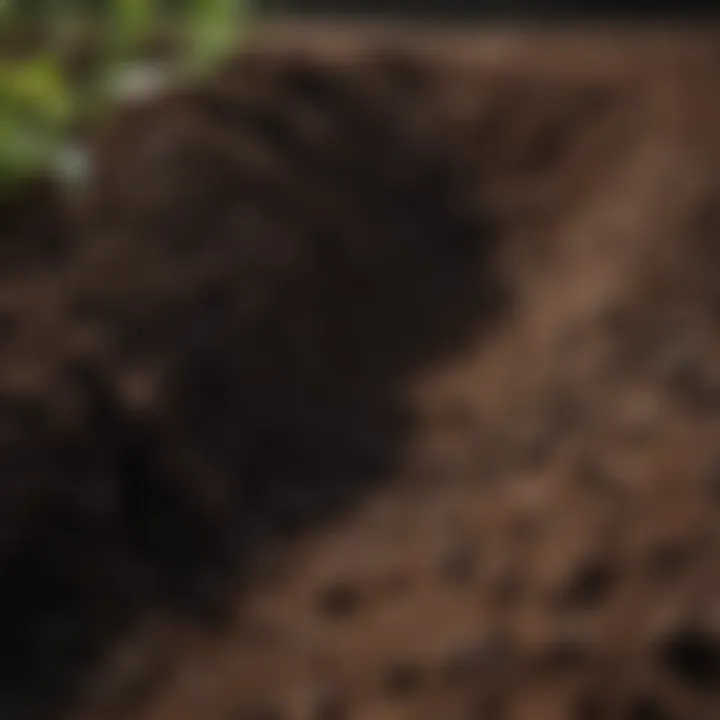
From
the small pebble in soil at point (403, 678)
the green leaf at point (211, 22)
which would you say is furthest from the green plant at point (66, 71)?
the small pebble in soil at point (403, 678)

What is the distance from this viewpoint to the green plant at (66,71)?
1570 millimetres

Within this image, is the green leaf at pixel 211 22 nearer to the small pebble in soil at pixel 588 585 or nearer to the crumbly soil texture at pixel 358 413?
the crumbly soil texture at pixel 358 413

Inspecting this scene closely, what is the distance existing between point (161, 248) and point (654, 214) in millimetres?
895

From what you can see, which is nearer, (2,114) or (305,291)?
(2,114)

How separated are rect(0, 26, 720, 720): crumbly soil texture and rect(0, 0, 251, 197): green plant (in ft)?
0.21

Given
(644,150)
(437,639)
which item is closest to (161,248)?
(437,639)

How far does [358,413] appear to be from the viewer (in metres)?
1.76

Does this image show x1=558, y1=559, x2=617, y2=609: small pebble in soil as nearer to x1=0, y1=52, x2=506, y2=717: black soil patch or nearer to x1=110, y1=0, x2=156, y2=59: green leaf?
x1=0, y1=52, x2=506, y2=717: black soil patch

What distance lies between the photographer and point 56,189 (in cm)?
167

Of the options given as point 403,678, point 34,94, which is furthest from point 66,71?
point 403,678

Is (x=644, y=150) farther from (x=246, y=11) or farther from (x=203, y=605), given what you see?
(x=203, y=605)

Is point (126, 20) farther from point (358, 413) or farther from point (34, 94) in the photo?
point (358, 413)

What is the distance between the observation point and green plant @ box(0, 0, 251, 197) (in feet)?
5.15

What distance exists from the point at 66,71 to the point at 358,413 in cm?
77
